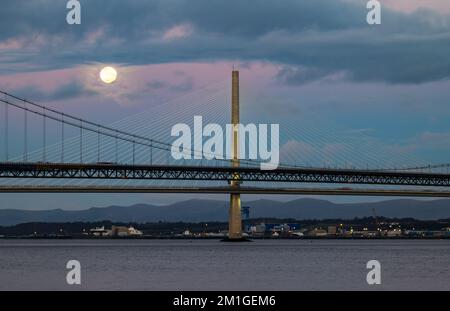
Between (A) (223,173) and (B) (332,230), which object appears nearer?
(A) (223,173)

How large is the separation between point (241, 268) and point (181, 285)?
31.5ft

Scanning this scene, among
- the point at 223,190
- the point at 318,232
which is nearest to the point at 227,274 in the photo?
the point at 223,190

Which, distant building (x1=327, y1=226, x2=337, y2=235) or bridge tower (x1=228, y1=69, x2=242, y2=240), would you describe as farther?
distant building (x1=327, y1=226, x2=337, y2=235)

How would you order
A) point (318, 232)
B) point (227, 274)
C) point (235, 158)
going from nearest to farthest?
point (227, 274) < point (235, 158) < point (318, 232)

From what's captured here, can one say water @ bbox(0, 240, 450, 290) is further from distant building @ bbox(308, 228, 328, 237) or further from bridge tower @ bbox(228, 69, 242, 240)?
distant building @ bbox(308, 228, 328, 237)

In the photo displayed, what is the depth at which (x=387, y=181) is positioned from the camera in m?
84.6

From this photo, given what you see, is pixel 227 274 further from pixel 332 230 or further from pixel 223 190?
pixel 332 230

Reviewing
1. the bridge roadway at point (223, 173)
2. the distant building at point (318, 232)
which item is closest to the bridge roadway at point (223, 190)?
the bridge roadway at point (223, 173)

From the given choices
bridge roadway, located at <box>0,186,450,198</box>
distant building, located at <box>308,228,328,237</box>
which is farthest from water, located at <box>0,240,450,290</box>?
distant building, located at <box>308,228,328,237</box>
